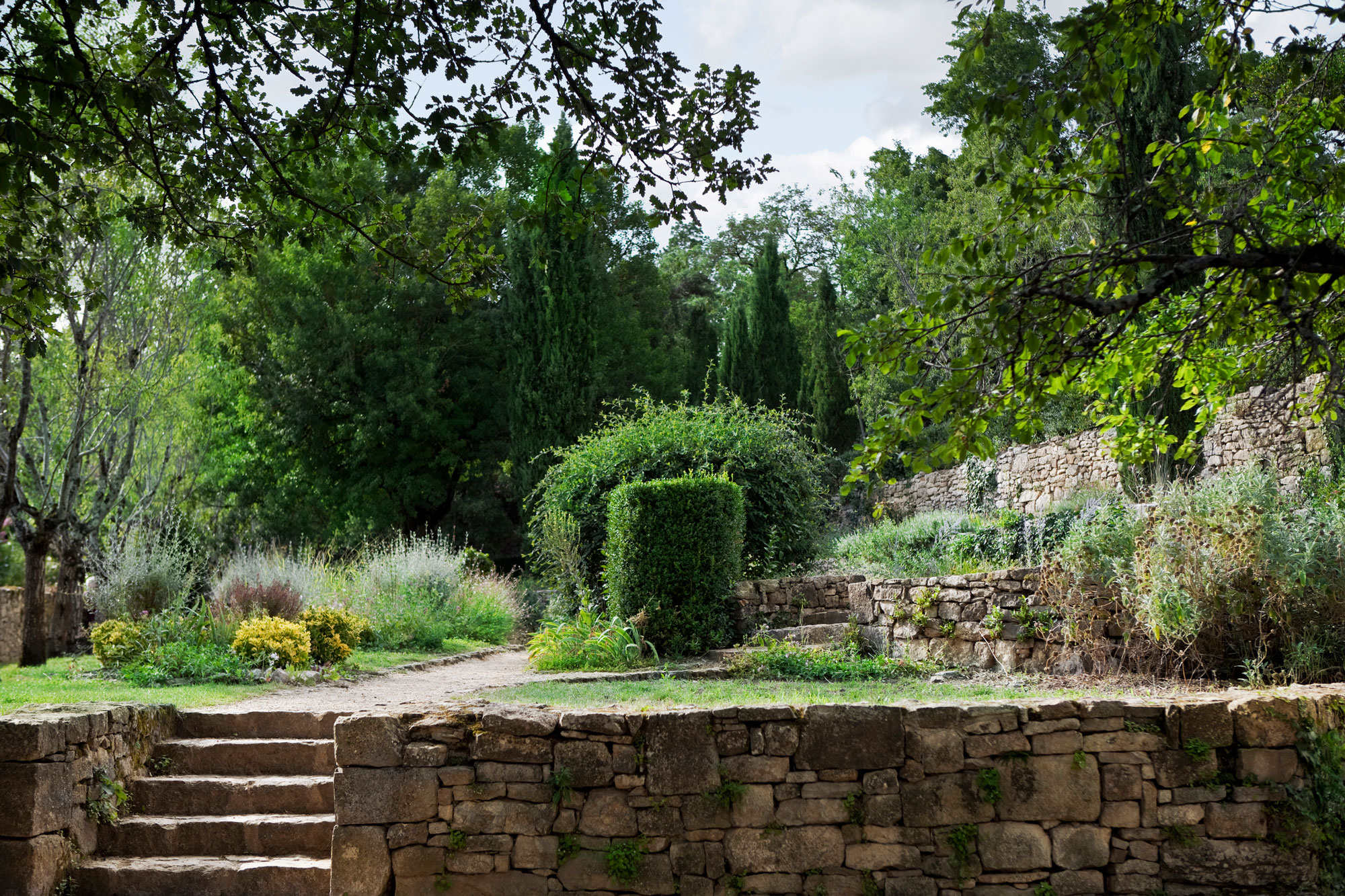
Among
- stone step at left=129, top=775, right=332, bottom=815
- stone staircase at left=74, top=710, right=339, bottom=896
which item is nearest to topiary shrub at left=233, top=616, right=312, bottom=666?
stone staircase at left=74, top=710, right=339, bottom=896

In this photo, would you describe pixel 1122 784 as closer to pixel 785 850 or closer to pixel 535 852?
pixel 785 850

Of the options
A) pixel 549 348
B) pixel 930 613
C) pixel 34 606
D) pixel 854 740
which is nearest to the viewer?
pixel 854 740

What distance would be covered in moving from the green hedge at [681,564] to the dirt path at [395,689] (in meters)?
1.23

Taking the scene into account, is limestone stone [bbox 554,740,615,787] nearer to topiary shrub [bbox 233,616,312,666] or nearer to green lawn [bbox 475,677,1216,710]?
green lawn [bbox 475,677,1216,710]

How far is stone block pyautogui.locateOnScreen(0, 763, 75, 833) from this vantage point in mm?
4773

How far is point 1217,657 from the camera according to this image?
594 centimetres

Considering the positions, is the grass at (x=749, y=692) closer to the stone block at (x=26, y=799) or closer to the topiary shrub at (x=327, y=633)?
the stone block at (x=26, y=799)

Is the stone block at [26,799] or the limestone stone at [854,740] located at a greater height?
the limestone stone at [854,740]

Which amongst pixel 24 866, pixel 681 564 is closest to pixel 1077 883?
pixel 681 564

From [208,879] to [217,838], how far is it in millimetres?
351

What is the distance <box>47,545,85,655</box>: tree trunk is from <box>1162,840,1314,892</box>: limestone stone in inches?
471

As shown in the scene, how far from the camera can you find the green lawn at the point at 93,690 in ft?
21.5

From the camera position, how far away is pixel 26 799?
4.78 metres

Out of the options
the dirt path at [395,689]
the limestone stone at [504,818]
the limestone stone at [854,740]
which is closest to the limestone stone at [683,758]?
the limestone stone at [854,740]
